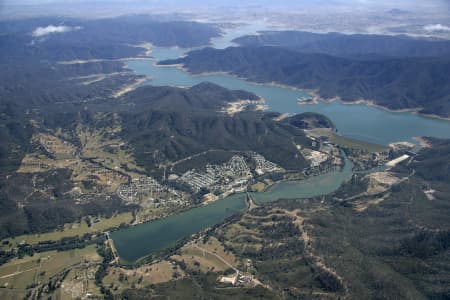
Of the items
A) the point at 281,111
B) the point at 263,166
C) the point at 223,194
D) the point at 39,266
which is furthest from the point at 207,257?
the point at 281,111

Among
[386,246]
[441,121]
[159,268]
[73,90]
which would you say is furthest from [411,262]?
[73,90]

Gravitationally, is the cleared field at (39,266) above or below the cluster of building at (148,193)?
below

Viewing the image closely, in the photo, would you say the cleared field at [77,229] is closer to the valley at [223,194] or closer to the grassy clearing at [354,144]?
the valley at [223,194]

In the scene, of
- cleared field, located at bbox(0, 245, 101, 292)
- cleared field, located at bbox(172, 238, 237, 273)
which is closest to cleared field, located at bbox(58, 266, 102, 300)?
cleared field, located at bbox(0, 245, 101, 292)

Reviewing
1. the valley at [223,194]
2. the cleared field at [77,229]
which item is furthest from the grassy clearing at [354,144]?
the cleared field at [77,229]

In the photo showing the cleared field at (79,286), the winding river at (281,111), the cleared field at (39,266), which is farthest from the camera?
the winding river at (281,111)

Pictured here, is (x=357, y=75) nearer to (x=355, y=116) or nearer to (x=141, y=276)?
(x=355, y=116)

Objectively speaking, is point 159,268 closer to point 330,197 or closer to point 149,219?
point 149,219
